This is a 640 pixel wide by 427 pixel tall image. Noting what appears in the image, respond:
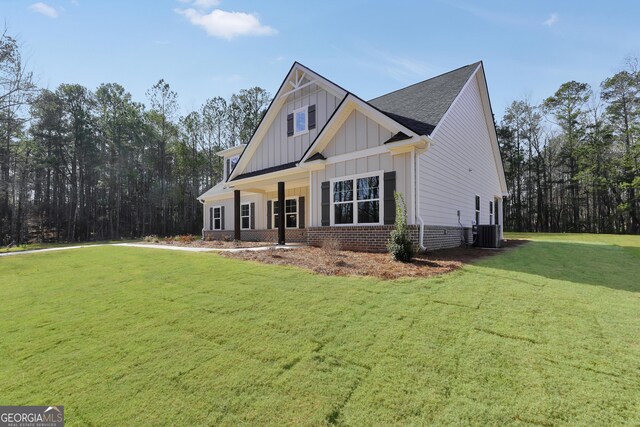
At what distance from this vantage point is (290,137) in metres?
14.7

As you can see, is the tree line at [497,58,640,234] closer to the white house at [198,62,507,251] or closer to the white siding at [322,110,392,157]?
the white house at [198,62,507,251]

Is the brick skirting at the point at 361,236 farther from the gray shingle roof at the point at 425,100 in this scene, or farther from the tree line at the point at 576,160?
the tree line at the point at 576,160

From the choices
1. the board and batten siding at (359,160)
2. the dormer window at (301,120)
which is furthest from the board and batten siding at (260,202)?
the board and batten siding at (359,160)

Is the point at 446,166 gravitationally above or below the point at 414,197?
above

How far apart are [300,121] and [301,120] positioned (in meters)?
0.07

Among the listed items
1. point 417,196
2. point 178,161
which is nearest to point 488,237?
point 417,196

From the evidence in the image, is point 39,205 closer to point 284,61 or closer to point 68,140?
point 68,140

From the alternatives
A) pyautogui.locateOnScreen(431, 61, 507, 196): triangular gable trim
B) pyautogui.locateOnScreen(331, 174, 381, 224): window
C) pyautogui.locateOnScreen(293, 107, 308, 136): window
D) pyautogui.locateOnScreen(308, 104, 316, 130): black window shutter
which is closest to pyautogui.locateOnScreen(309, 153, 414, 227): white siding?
pyautogui.locateOnScreen(331, 174, 381, 224): window

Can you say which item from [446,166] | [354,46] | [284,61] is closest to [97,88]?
[284,61]

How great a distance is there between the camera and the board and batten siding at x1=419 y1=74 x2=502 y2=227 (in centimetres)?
1020

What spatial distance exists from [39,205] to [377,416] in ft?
145

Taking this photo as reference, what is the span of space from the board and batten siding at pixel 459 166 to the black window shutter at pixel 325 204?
11.5ft

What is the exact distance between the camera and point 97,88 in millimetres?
35875

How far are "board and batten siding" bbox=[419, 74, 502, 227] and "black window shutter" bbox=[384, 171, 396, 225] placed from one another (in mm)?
862
